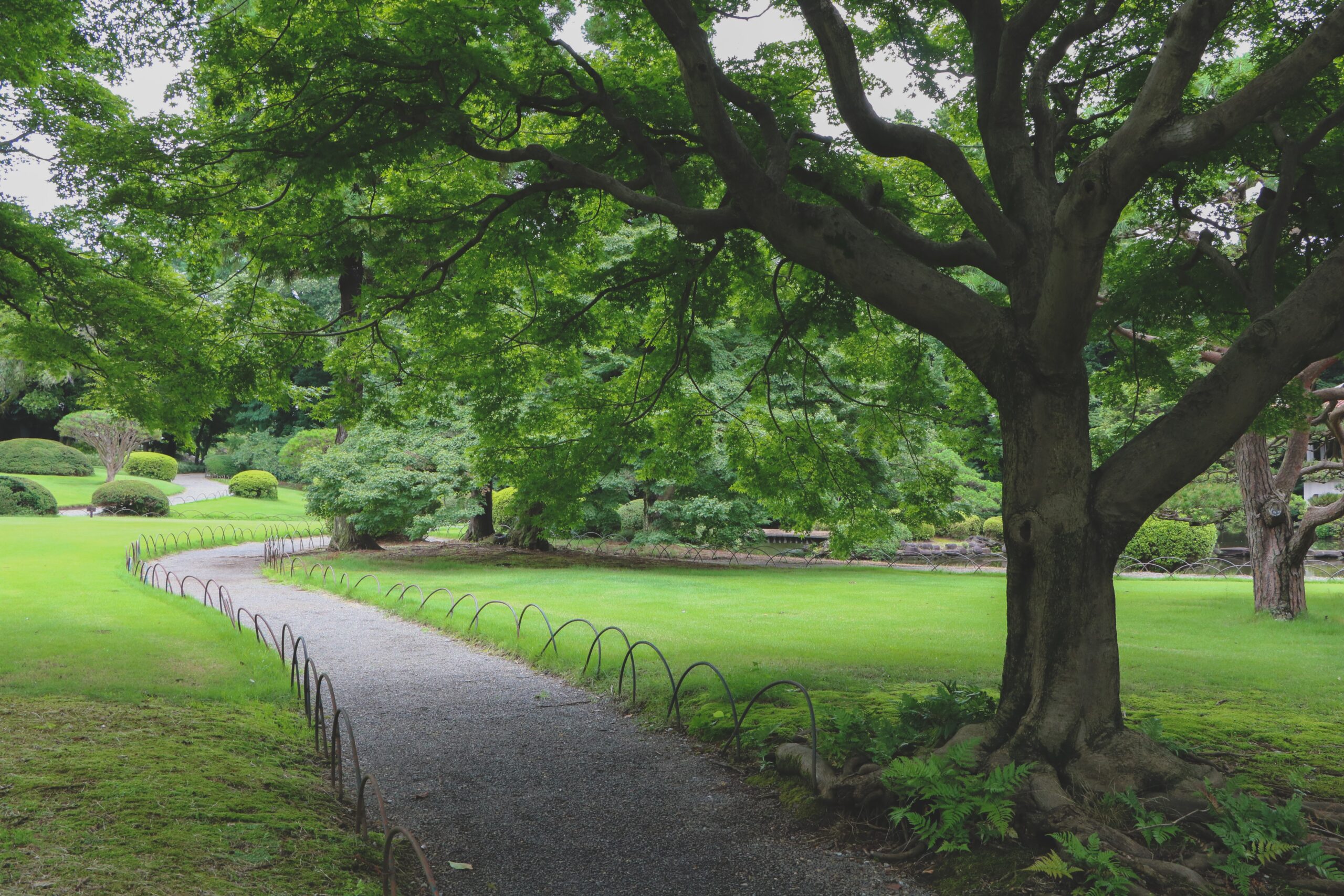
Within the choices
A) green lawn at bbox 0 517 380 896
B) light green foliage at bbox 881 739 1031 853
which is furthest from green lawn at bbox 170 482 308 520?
light green foliage at bbox 881 739 1031 853

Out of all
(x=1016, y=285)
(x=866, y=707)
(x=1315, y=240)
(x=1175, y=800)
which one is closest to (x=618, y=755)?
(x=866, y=707)

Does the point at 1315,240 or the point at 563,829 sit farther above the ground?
the point at 1315,240

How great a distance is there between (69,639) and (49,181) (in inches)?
217

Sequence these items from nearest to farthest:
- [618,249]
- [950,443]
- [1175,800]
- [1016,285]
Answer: [1175,800], [1016,285], [950,443], [618,249]

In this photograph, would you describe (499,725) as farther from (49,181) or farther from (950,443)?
(49,181)

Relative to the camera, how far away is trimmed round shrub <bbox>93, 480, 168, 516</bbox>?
3412 cm

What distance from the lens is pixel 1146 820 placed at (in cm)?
455

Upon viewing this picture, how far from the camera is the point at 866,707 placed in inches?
293

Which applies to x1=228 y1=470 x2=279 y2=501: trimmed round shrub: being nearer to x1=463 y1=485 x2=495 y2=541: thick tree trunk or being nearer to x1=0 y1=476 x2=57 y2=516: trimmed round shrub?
x1=0 y1=476 x2=57 y2=516: trimmed round shrub

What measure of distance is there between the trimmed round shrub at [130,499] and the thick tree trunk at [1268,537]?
3727cm

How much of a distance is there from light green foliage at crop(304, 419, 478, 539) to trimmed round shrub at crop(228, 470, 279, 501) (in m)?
23.6

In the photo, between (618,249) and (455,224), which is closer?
(455,224)

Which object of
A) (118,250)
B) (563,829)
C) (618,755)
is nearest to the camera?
(563,829)

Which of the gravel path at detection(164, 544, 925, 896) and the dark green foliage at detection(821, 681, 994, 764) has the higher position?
the dark green foliage at detection(821, 681, 994, 764)
